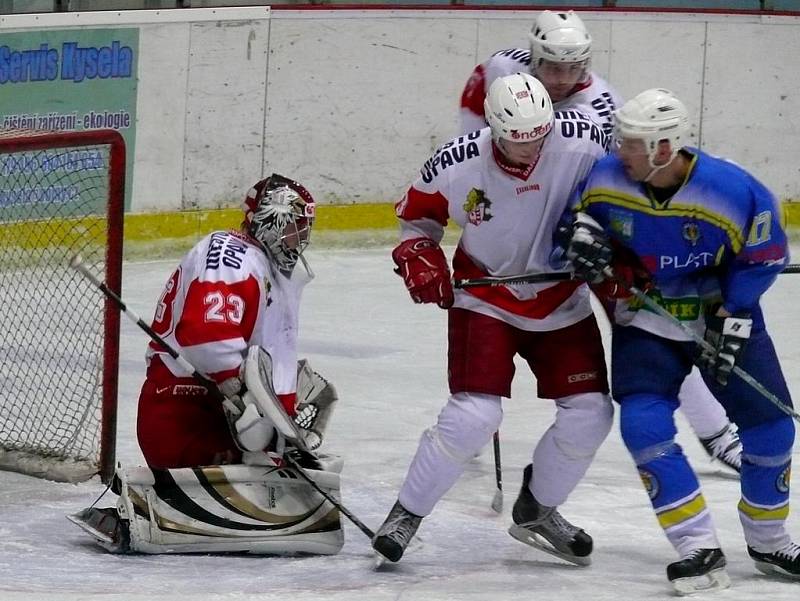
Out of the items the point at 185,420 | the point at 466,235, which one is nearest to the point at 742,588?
the point at 466,235

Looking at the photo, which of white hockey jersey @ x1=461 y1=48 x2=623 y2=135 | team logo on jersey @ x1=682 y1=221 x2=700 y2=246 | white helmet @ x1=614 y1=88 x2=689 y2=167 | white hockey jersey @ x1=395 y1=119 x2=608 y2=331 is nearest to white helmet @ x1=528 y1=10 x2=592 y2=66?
white hockey jersey @ x1=461 y1=48 x2=623 y2=135

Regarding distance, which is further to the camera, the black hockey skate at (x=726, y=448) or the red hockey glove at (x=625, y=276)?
the black hockey skate at (x=726, y=448)

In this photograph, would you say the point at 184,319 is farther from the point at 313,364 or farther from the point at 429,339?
the point at 429,339

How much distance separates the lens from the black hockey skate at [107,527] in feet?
11.9

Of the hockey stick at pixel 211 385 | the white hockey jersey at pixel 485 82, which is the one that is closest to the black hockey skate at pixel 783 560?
the hockey stick at pixel 211 385

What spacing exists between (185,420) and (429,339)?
244 centimetres

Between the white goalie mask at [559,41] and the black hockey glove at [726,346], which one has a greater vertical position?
the white goalie mask at [559,41]

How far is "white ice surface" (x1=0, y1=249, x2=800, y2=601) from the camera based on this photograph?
3.39 metres

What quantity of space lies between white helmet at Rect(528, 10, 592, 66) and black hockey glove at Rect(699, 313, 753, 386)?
102cm

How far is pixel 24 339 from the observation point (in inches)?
205

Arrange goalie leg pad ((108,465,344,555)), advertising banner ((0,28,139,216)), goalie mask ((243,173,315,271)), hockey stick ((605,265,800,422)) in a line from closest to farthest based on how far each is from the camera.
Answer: hockey stick ((605,265,800,422)) < goalie leg pad ((108,465,344,555)) < goalie mask ((243,173,315,271)) < advertising banner ((0,28,139,216))

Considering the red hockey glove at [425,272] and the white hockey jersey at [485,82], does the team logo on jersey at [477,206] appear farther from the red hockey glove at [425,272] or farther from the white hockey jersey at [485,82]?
the white hockey jersey at [485,82]

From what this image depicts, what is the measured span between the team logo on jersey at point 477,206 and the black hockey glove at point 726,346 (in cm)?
53

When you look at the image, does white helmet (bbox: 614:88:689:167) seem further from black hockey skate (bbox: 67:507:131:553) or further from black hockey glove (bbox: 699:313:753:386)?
black hockey skate (bbox: 67:507:131:553)
